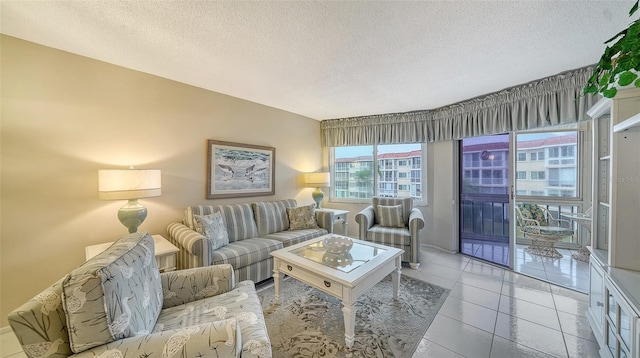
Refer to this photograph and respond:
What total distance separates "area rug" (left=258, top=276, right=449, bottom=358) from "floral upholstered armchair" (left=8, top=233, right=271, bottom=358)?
67 centimetres

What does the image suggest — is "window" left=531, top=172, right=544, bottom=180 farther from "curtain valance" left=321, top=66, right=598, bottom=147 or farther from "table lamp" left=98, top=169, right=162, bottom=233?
"table lamp" left=98, top=169, right=162, bottom=233

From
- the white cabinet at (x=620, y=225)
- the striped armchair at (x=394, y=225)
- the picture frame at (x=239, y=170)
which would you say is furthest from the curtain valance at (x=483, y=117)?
the picture frame at (x=239, y=170)

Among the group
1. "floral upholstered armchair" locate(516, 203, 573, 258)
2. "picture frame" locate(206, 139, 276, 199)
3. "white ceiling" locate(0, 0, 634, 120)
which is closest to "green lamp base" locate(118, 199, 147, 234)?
"picture frame" locate(206, 139, 276, 199)

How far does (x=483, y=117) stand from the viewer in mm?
3092

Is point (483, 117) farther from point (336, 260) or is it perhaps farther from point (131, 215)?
point (131, 215)

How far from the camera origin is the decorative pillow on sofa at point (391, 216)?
3424 mm

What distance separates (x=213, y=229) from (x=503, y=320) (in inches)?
111

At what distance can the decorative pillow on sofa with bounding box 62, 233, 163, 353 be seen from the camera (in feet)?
2.72

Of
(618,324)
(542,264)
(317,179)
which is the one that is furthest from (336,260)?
(542,264)

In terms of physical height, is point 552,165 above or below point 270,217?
above

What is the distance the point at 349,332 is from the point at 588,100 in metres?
3.21

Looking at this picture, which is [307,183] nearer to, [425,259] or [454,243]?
[425,259]

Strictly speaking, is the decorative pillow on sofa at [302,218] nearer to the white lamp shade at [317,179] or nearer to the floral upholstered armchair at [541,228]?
the white lamp shade at [317,179]

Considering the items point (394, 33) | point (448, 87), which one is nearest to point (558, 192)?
point (448, 87)
